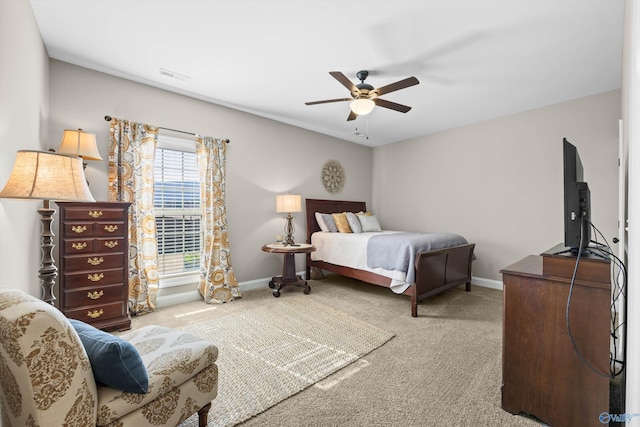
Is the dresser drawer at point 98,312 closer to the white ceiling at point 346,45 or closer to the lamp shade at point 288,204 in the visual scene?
the lamp shade at point 288,204

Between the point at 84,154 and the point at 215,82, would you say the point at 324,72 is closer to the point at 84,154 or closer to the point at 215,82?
the point at 215,82

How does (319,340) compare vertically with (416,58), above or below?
below

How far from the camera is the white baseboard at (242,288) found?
11.5 ft

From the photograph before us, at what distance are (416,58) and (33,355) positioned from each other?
3169 mm

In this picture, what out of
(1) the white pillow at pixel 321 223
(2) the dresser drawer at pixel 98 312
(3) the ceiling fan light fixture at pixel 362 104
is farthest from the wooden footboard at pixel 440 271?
(2) the dresser drawer at pixel 98 312

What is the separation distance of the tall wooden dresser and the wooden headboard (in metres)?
2.70

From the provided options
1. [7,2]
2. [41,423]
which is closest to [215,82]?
[7,2]

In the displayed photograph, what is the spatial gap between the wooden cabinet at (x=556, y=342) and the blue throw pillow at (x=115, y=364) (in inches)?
73.1

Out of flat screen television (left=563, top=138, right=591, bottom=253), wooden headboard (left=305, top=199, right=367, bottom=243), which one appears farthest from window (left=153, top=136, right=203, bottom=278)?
flat screen television (left=563, top=138, right=591, bottom=253)

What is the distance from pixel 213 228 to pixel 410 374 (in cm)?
276

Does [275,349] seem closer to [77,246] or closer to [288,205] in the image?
[77,246]

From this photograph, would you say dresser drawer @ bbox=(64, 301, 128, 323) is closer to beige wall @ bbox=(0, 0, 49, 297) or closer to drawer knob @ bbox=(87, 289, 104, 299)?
drawer knob @ bbox=(87, 289, 104, 299)

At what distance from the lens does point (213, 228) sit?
3.70 metres

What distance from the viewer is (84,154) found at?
100 inches
